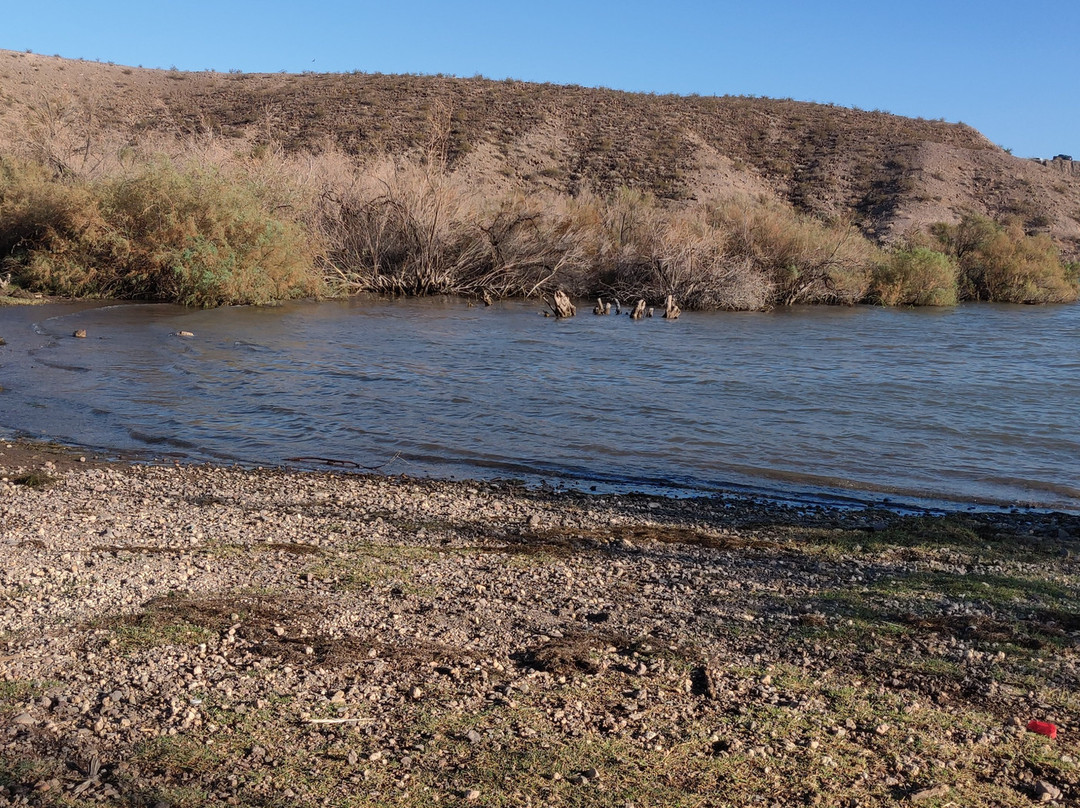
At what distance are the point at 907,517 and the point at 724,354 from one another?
12055 millimetres

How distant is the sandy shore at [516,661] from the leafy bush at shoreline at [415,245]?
729 inches

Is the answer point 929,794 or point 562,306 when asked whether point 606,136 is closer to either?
point 562,306

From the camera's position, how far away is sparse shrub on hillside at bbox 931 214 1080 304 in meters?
36.2

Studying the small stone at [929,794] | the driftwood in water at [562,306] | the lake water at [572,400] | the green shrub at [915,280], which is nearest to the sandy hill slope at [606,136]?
the green shrub at [915,280]

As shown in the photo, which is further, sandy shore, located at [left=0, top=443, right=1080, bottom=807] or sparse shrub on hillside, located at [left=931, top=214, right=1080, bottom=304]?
sparse shrub on hillside, located at [left=931, top=214, right=1080, bottom=304]

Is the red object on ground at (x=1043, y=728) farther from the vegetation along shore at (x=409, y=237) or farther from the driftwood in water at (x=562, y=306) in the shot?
the vegetation along shore at (x=409, y=237)

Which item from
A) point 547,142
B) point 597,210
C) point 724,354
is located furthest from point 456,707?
point 547,142

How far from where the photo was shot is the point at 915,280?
33219 mm

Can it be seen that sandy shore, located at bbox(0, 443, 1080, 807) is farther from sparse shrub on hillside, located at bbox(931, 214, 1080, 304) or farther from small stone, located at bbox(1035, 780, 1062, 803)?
sparse shrub on hillside, located at bbox(931, 214, 1080, 304)

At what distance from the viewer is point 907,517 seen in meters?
9.02

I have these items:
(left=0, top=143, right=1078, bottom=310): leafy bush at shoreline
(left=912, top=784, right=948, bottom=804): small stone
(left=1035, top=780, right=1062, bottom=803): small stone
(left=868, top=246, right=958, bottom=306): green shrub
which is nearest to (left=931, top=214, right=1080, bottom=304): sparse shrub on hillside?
(left=0, top=143, right=1078, bottom=310): leafy bush at shoreline

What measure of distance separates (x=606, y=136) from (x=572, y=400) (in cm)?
5404

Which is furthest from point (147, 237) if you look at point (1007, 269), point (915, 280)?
point (1007, 269)

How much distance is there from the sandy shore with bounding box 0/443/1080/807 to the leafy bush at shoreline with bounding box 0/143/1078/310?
18.5 meters
